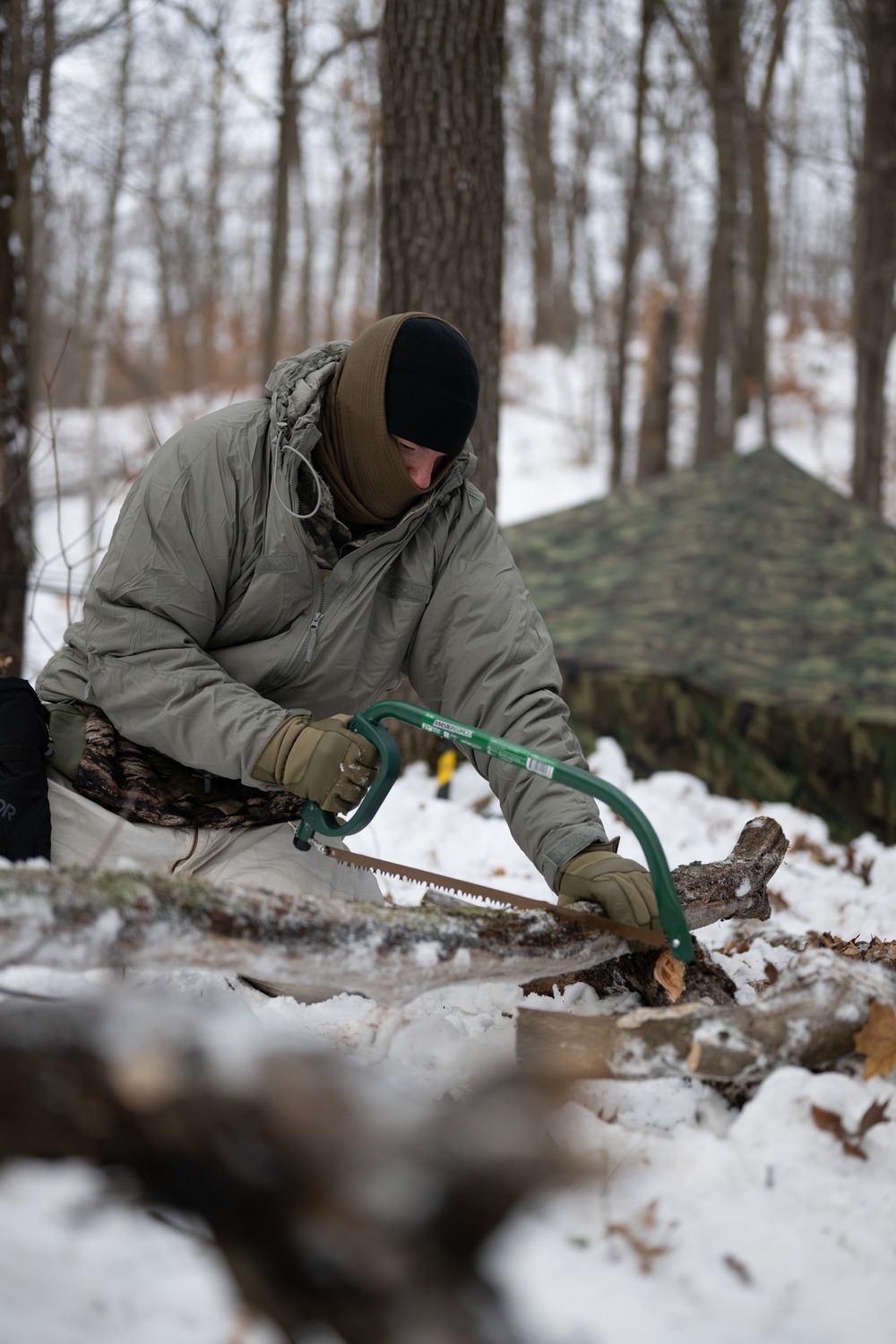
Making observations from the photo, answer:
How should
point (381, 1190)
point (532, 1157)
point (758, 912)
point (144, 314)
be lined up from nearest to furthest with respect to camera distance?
point (381, 1190), point (532, 1157), point (758, 912), point (144, 314)

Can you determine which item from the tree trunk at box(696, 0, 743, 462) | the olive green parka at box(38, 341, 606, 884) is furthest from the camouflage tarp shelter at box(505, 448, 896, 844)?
the tree trunk at box(696, 0, 743, 462)

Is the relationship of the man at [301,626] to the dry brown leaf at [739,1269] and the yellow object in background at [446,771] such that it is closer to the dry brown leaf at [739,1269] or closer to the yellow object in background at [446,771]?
the dry brown leaf at [739,1269]

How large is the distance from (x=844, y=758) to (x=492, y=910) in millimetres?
3226

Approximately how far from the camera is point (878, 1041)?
1.81 meters

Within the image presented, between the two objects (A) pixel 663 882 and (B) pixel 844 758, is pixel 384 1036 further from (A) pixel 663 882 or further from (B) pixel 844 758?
(B) pixel 844 758

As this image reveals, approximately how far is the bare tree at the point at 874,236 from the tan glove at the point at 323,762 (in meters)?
7.63

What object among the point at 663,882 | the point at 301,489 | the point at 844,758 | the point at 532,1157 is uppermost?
the point at 301,489

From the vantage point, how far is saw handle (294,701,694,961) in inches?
77.0

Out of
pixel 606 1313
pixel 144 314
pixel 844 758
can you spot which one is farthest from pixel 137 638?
pixel 144 314

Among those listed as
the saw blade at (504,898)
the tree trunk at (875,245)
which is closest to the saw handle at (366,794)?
the saw blade at (504,898)

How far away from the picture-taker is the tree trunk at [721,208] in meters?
10.8

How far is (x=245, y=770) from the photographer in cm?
227

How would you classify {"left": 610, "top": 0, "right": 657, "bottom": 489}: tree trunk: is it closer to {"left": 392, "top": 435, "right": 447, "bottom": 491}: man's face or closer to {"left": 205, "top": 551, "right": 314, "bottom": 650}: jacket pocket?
{"left": 392, "top": 435, "right": 447, "bottom": 491}: man's face

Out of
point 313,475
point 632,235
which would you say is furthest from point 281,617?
point 632,235
